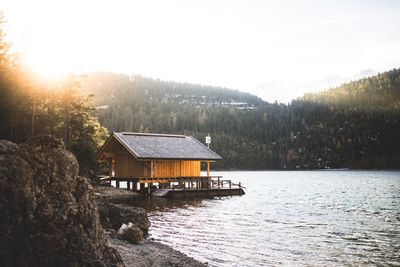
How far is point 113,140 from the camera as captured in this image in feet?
153

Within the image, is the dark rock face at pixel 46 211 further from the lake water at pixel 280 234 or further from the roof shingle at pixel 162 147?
the roof shingle at pixel 162 147

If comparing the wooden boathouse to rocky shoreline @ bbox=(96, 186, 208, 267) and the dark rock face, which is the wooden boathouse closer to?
rocky shoreline @ bbox=(96, 186, 208, 267)

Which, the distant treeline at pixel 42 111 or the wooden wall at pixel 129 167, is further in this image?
the wooden wall at pixel 129 167

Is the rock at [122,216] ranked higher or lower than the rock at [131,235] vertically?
higher

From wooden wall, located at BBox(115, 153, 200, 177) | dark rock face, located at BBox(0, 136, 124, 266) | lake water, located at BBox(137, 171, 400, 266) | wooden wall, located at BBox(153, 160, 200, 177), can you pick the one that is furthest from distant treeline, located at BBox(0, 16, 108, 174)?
lake water, located at BBox(137, 171, 400, 266)

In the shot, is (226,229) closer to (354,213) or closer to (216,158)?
(354,213)

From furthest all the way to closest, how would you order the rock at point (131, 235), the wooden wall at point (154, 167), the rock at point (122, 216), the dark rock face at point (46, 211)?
the wooden wall at point (154, 167), the rock at point (122, 216), the rock at point (131, 235), the dark rock face at point (46, 211)

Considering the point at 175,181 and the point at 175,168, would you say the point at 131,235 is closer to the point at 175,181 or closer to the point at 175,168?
the point at 175,181

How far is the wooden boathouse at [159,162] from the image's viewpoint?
142 ft

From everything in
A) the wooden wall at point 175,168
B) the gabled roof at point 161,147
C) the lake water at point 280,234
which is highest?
the gabled roof at point 161,147

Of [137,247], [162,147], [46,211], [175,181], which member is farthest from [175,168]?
[46,211]

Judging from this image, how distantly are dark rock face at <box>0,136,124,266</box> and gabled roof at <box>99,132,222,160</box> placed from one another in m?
32.8

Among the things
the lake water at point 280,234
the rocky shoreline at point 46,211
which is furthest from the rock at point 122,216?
the rocky shoreline at point 46,211

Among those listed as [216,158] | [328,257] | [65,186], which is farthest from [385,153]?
[65,186]
